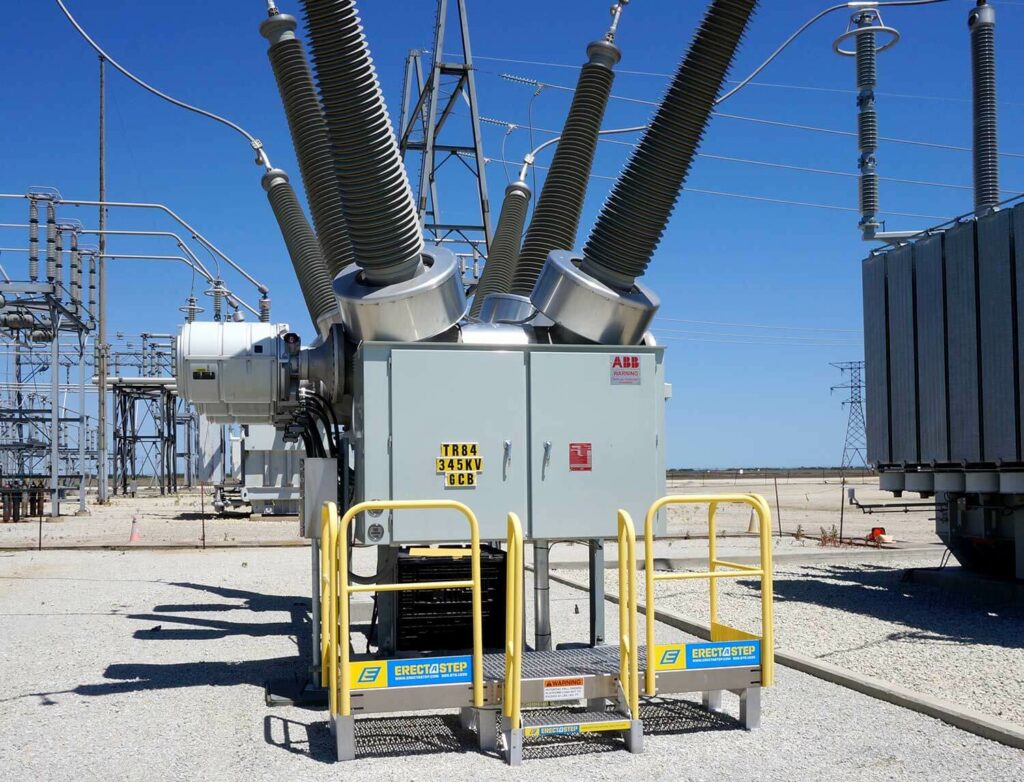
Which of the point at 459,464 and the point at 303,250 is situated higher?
the point at 303,250

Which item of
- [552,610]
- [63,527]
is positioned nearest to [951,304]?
[552,610]

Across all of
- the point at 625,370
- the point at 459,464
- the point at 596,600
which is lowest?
the point at 596,600

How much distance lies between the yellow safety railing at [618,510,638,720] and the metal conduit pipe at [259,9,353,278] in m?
4.07

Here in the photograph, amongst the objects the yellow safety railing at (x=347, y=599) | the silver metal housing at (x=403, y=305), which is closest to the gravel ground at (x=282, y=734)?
the yellow safety railing at (x=347, y=599)

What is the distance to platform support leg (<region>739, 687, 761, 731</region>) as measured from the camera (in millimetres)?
7523

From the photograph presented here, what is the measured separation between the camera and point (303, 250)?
429 inches

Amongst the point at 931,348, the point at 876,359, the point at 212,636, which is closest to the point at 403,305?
the point at 212,636

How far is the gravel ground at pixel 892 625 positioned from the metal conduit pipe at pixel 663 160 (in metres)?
4.45

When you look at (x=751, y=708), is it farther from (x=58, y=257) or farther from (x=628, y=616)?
(x=58, y=257)

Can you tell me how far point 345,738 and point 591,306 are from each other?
3.73 meters

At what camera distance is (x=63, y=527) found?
29.5 meters

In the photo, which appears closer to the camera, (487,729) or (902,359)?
(487,729)

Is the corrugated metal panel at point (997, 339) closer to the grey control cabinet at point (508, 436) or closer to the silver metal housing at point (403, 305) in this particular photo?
the grey control cabinet at point (508, 436)

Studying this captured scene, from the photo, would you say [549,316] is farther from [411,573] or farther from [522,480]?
[411,573]
